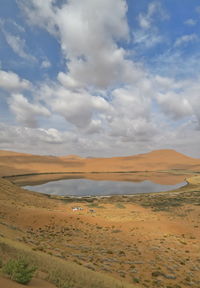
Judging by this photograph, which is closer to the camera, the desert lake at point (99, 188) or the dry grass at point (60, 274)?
the dry grass at point (60, 274)

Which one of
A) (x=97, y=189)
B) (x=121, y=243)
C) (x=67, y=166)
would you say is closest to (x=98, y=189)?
(x=97, y=189)

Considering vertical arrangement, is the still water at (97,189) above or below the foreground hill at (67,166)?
below

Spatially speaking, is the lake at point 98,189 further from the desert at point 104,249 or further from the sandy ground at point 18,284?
the sandy ground at point 18,284

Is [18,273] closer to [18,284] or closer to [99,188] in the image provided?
[18,284]

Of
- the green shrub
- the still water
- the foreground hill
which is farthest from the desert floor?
the foreground hill

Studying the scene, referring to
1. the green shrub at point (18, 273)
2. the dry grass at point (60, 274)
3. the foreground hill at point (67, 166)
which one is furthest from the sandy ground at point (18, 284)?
the foreground hill at point (67, 166)

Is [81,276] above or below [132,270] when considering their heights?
above

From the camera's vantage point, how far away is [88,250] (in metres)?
12.0

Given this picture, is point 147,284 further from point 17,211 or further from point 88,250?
point 17,211

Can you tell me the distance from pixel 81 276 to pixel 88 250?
5.13 meters

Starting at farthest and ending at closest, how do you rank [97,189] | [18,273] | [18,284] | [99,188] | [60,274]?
[99,188] < [97,189] < [60,274] < [18,273] < [18,284]

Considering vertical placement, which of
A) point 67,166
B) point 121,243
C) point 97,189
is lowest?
point 97,189

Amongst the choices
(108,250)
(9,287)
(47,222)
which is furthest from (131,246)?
(9,287)

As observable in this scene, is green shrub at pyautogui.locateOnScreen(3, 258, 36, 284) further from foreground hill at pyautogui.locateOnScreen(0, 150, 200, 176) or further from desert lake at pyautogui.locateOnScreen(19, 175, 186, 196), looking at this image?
foreground hill at pyautogui.locateOnScreen(0, 150, 200, 176)
